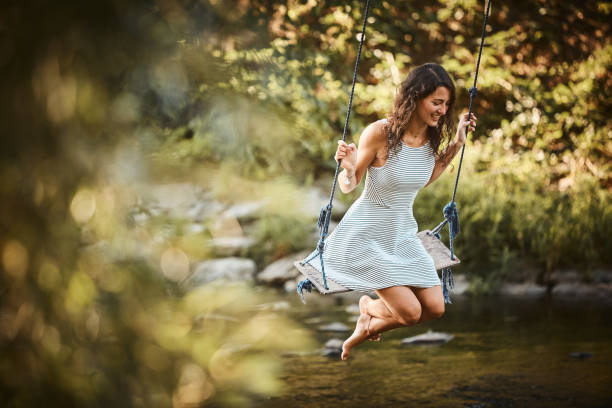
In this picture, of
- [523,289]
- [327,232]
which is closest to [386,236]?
[327,232]

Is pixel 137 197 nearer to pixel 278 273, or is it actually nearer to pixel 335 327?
pixel 335 327

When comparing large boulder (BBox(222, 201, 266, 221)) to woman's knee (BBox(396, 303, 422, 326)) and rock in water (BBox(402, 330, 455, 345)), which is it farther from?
rock in water (BBox(402, 330, 455, 345))

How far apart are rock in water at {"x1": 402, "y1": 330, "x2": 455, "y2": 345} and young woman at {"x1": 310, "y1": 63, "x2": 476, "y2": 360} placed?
7.42 feet

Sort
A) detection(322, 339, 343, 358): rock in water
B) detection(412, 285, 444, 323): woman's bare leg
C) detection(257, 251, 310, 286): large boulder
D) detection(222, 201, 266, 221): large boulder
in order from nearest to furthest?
detection(222, 201, 266, 221): large boulder < detection(412, 285, 444, 323): woman's bare leg < detection(322, 339, 343, 358): rock in water < detection(257, 251, 310, 286): large boulder

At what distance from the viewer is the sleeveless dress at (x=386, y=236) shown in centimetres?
271

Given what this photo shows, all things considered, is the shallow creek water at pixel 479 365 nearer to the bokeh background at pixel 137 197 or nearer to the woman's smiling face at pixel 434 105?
the woman's smiling face at pixel 434 105

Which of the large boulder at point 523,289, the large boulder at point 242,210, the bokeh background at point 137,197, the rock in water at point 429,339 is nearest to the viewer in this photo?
the bokeh background at point 137,197

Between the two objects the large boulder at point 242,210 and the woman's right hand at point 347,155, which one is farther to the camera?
the woman's right hand at point 347,155

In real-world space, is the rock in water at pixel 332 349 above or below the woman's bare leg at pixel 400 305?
below

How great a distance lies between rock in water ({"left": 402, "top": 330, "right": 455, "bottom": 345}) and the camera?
16.4 feet

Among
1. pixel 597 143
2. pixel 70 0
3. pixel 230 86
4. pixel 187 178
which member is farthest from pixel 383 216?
pixel 597 143

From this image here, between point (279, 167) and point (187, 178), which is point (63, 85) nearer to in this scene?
point (187, 178)

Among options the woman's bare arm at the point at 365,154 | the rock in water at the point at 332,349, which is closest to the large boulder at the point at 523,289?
the rock in water at the point at 332,349

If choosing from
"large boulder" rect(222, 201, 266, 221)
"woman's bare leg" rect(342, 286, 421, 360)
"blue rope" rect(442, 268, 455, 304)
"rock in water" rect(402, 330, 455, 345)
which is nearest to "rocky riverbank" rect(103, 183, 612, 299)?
"large boulder" rect(222, 201, 266, 221)
